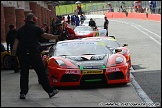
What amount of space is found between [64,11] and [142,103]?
71982mm

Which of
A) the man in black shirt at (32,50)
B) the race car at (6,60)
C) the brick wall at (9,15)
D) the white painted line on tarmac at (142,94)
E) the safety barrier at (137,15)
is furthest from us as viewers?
the safety barrier at (137,15)

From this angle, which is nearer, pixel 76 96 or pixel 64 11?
pixel 76 96

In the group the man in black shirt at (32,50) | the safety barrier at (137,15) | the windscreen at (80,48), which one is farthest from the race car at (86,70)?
the safety barrier at (137,15)

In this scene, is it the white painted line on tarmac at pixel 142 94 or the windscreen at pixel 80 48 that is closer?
the white painted line on tarmac at pixel 142 94

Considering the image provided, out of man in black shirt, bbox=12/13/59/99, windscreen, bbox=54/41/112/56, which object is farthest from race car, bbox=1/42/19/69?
man in black shirt, bbox=12/13/59/99

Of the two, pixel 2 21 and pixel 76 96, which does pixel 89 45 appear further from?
pixel 2 21

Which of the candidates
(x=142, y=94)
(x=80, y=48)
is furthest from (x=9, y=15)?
(x=142, y=94)

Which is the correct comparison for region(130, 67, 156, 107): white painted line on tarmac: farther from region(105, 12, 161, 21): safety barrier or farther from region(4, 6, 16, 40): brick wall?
region(105, 12, 161, 21): safety barrier

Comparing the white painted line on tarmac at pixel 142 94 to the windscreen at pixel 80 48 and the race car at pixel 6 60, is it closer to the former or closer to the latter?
the windscreen at pixel 80 48

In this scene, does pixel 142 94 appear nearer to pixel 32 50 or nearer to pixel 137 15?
pixel 32 50

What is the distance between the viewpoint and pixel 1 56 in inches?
708

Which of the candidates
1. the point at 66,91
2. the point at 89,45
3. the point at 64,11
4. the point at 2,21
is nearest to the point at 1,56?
the point at 89,45

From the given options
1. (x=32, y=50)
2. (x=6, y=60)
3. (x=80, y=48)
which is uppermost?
(x=32, y=50)

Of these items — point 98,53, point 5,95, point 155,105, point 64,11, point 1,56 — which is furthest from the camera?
point 64,11
